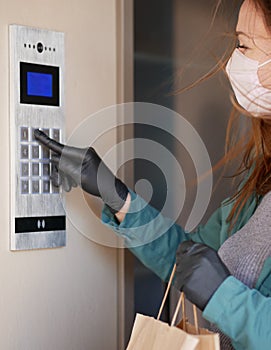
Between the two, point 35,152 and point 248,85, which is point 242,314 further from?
point 35,152

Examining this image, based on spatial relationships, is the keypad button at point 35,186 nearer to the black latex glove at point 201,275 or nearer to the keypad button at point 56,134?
the keypad button at point 56,134

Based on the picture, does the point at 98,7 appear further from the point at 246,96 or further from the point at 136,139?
the point at 246,96

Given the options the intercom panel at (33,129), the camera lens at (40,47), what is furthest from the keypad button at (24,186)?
the camera lens at (40,47)

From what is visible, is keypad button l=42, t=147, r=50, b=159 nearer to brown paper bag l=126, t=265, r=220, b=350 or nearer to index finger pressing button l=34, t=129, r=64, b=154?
index finger pressing button l=34, t=129, r=64, b=154

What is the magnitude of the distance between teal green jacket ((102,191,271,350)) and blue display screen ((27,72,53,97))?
0.26 meters

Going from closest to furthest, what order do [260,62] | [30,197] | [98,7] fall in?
[260,62] < [30,197] < [98,7]

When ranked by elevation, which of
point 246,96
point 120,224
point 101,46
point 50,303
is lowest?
point 50,303

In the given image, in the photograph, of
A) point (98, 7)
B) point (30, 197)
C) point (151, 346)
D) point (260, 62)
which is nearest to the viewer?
point (151, 346)

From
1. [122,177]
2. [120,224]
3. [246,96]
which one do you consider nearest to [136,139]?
[122,177]

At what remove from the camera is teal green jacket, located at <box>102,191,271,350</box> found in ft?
3.51

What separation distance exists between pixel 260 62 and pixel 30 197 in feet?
1.61

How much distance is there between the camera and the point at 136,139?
1484 mm

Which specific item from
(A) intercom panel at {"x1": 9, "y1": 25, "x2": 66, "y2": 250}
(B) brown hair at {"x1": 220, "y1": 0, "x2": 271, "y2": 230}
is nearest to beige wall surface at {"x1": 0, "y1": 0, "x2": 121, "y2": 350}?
(A) intercom panel at {"x1": 9, "y1": 25, "x2": 66, "y2": 250}

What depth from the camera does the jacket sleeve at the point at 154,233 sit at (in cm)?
139
